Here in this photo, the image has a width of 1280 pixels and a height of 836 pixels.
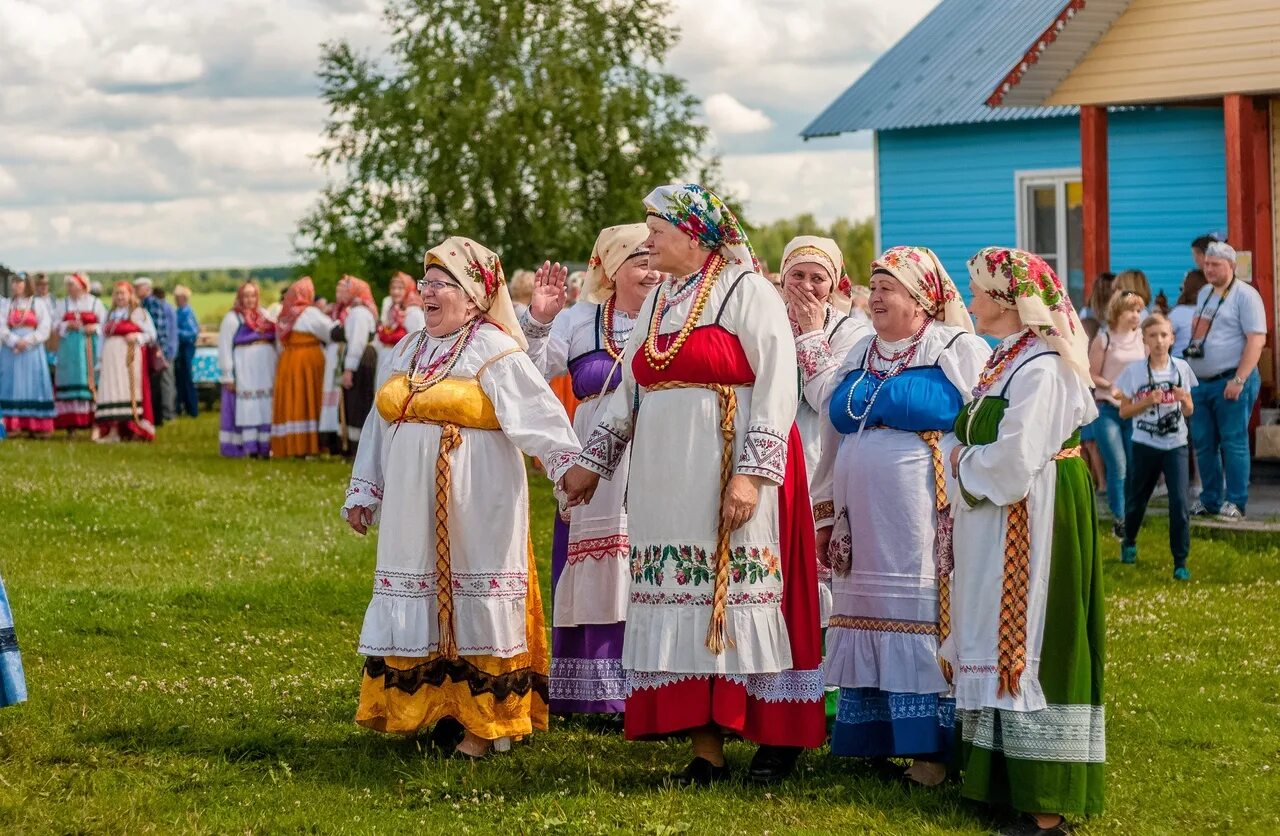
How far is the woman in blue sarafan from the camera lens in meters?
6.48

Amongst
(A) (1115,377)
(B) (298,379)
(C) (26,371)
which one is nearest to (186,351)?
(C) (26,371)

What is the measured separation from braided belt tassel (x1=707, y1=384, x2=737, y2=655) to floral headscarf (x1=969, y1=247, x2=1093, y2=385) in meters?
0.97

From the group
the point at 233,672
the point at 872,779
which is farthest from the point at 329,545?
the point at 872,779

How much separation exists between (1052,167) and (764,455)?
50.9 ft

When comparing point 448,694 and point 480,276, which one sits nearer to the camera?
point 448,694

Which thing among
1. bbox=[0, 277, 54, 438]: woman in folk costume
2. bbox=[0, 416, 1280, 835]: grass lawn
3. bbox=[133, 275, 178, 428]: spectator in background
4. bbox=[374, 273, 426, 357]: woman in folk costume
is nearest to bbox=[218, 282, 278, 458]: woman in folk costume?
bbox=[374, 273, 426, 357]: woman in folk costume

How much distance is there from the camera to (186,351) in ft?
88.6

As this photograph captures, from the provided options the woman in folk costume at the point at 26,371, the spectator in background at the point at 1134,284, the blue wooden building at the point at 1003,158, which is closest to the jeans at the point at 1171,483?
the spectator in background at the point at 1134,284

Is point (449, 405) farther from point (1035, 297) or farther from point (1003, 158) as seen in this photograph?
point (1003, 158)

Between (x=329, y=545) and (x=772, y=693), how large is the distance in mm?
6767

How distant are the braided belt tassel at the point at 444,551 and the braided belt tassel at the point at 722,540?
3.83ft

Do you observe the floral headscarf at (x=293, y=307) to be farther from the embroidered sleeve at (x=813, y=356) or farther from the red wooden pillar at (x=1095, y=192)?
the embroidered sleeve at (x=813, y=356)

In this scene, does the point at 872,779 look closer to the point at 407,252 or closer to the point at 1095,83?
the point at 1095,83

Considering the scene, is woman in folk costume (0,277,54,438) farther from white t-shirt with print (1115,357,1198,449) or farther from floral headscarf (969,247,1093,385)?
floral headscarf (969,247,1093,385)
